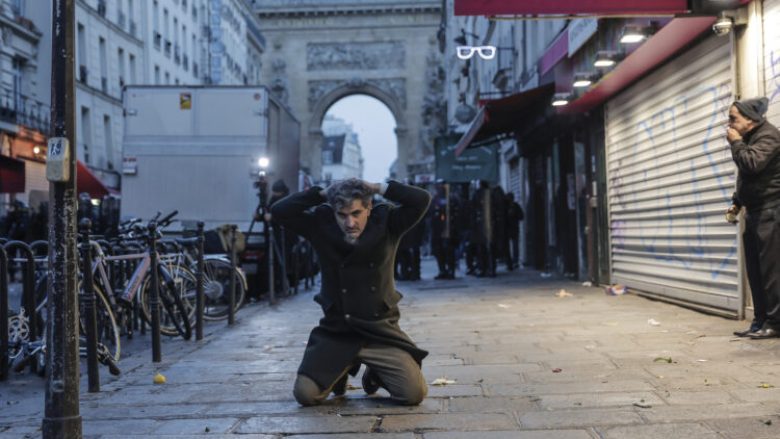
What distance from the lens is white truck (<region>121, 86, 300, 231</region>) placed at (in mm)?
14906

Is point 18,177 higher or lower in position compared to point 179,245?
higher

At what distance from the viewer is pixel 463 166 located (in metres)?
22.6

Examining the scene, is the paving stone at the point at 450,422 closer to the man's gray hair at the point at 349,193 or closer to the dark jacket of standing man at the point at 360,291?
the dark jacket of standing man at the point at 360,291

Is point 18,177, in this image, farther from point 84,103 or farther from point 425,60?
point 425,60

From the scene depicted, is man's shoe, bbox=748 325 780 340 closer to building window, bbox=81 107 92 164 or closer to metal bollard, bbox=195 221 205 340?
metal bollard, bbox=195 221 205 340

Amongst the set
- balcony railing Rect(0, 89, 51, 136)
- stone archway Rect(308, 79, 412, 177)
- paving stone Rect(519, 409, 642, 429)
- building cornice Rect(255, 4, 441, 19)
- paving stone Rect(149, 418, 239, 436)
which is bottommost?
paving stone Rect(149, 418, 239, 436)

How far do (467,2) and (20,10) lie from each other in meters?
25.9

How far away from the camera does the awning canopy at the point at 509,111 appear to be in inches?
579

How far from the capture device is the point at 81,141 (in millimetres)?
36656

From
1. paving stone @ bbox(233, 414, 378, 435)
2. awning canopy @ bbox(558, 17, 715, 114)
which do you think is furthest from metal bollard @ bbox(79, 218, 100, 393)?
awning canopy @ bbox(558, 17, 715, 114)

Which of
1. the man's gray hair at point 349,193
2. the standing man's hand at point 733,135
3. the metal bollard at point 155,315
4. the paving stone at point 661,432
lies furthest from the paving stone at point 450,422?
the standing man's hand at point 733,135

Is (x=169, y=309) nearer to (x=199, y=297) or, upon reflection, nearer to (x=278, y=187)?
(x=199, y=297)

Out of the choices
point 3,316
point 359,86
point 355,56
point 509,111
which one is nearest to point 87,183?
point 509,111

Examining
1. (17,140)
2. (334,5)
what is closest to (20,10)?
(17,140)
